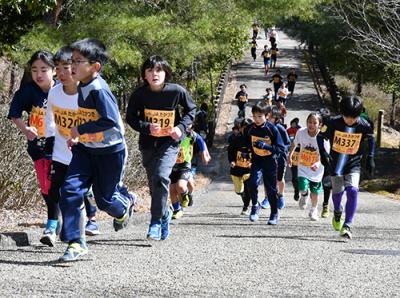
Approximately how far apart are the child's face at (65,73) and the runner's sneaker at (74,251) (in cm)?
132

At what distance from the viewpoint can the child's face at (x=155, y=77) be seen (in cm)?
766

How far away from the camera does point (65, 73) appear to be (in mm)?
6891

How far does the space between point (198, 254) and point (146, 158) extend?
1.18 metres

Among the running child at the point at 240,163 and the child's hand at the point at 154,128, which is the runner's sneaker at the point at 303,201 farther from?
the child's hand at the point at 154,128

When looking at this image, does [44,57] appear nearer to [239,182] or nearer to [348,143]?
[348,143]

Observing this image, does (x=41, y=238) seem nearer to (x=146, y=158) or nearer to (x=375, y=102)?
(x=146, y=158)

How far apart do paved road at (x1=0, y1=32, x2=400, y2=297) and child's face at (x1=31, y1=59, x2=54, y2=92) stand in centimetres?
148

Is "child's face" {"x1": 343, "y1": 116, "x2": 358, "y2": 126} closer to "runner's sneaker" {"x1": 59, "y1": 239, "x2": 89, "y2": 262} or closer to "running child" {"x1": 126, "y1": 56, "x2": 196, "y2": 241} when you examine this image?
"running child" {"x1": 126, "y1": 56, "x2": 196, "y2": 241}

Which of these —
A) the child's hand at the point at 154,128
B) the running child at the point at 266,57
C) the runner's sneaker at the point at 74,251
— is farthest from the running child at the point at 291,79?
the runner's sneaker at the point at 74,251

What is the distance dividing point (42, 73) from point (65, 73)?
68 centimetres

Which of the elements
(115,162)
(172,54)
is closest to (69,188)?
(115,162)

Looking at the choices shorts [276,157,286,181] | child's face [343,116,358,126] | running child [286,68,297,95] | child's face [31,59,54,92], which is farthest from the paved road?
running child [286,68,297,95]

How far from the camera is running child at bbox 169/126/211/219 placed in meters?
10.1

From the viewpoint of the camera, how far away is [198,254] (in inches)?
285
